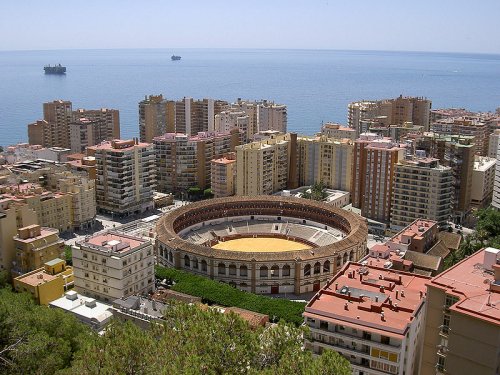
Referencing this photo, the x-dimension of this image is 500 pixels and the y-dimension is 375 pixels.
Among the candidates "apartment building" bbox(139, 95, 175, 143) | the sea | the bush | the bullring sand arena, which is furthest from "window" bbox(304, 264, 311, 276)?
the sea

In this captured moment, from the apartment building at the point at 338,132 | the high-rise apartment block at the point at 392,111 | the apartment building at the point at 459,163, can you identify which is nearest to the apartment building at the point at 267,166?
the apartment building at the point at 338,132

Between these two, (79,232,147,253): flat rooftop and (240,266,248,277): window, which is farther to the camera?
(240,266,248,277): window

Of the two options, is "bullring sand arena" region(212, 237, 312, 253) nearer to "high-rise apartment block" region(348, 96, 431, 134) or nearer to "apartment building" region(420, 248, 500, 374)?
"apartment building" region(420, 248, 500, 374)

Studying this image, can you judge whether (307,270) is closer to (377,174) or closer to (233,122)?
(377,174)

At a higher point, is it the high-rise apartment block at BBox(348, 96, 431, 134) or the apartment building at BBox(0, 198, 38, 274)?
the high-rise apartment block at BBox(348, 96, 431, 134)

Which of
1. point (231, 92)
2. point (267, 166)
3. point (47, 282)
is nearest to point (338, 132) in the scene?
point (267, 166)

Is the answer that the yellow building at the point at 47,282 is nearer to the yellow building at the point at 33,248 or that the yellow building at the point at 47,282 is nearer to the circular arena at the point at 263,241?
the yellow building at the point at 33,248

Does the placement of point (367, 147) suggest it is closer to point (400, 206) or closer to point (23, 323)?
point (400, 206)
